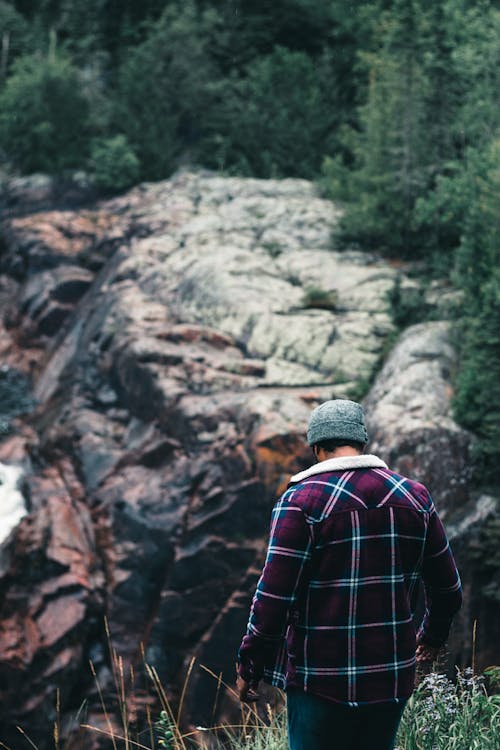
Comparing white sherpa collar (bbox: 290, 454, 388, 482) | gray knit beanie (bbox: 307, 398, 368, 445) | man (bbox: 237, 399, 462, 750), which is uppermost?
gray knit beanie (bbox: 307, 398, 368, 445)

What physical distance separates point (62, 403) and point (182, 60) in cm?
1027

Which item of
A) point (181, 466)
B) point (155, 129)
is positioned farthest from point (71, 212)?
point (181, 466)

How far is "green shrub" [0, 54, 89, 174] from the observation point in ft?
54.0

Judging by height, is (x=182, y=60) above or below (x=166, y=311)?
above

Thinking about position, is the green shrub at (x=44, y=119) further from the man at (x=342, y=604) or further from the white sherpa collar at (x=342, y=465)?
the man at (x=342, y=604)

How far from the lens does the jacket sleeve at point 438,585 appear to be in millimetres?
2279

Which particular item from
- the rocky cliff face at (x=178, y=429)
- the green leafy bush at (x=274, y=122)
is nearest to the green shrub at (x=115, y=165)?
the green leafy bush at (x=274, y=122)

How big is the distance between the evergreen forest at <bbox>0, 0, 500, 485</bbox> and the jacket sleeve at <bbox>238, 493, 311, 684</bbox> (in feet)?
18.4

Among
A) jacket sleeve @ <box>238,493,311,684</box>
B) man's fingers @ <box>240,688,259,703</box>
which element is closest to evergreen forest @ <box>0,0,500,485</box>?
man's fingers @ <box>240,688,259,703</box>

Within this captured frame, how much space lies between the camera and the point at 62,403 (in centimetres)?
1107

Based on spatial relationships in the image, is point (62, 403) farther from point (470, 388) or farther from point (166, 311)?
point (470, 388)

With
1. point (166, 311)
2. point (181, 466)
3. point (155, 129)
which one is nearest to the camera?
point (181, 466)

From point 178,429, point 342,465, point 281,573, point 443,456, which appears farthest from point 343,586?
point 178,429

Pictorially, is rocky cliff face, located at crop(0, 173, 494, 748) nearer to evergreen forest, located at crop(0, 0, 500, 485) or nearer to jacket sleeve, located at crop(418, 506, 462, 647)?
evergreen forest, located at crop(0, 0, 500, 485)
